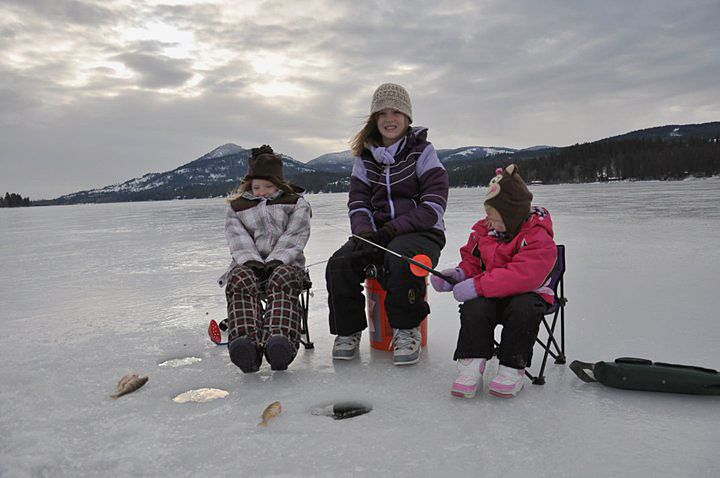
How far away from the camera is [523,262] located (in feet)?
8.02

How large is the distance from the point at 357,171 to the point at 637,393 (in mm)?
2205

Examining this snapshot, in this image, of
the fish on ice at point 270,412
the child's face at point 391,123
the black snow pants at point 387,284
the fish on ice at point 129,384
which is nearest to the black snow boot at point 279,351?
the fish on ice at point 270,412

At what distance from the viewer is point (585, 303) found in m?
3.99

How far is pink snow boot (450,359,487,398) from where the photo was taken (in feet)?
7.72

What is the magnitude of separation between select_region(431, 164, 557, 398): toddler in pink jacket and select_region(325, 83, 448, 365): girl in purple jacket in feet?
1.42

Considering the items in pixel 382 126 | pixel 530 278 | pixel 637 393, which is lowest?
pixel 637 393

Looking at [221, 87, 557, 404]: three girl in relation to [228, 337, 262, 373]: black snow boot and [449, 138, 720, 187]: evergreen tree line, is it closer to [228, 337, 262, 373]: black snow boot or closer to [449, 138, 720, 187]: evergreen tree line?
[228, 337, 262, 373]: black snow boot

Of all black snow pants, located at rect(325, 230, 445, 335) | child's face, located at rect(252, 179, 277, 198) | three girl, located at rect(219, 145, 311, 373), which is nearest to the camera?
three girl, located at rect(219, 145, 311, 373)

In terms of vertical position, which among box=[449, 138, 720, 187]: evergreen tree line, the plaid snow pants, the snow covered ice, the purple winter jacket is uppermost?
box=[449, 138, 720, 187]: evergreen tree line

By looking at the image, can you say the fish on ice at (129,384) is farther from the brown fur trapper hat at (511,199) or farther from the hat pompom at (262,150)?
the brown fur trapper hat at (511,199)

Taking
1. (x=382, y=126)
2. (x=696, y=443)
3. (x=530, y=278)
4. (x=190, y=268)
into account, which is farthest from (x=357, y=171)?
(x=190, y=268)

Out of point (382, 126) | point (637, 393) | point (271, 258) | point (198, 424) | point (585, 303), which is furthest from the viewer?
point (585, 303)

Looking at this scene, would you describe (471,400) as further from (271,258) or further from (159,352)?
(159,352)

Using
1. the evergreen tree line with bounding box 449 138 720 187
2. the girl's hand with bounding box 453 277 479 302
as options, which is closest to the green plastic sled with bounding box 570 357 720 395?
the girl's hand with bounding box 453 277 479 302
